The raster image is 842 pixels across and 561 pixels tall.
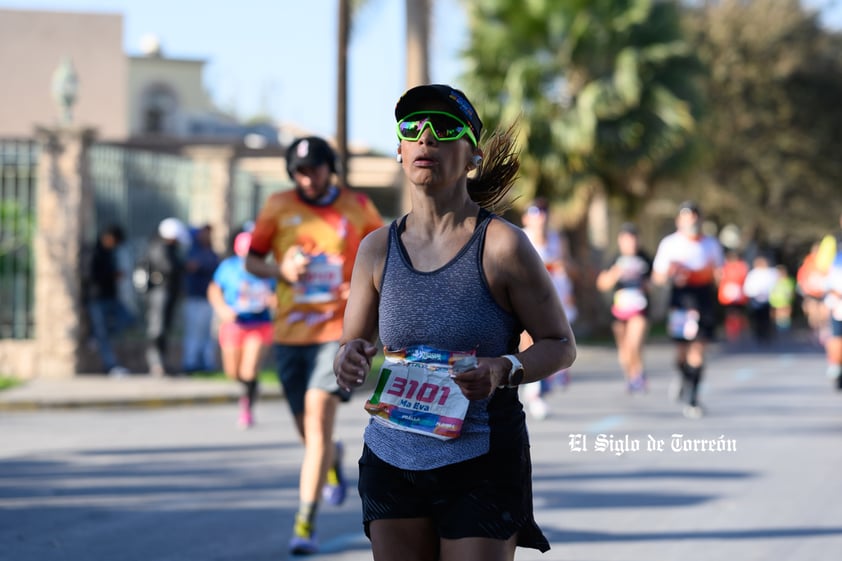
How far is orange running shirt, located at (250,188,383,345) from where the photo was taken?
6883 millimetres

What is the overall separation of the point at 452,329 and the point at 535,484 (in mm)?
5405

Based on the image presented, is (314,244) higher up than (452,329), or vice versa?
(314,244)

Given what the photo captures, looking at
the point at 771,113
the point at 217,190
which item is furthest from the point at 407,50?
the point at 771,113

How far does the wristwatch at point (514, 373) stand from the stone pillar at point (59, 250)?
14.1m

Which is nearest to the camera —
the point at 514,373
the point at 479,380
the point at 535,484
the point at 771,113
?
the point at 479,380

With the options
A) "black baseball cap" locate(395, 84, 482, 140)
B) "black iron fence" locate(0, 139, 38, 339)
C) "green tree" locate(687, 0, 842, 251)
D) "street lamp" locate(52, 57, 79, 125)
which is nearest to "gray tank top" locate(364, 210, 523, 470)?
"black baseball cap" locate(395, 84, 482, 140)

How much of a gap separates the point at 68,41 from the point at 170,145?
15994 millimetres

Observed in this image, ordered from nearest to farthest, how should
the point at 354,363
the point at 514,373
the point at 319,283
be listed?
1. the point at 514,373
2. the point at 354,363
3. the point at 319,283

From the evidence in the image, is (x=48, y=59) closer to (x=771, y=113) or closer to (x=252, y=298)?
(x=771, y=113)

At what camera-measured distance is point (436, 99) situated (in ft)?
12.3

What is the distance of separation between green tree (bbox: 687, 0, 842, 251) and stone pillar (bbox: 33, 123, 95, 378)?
26303 millimetres

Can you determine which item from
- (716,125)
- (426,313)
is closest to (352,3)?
(426,313)

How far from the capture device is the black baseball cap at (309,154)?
6.71 meters

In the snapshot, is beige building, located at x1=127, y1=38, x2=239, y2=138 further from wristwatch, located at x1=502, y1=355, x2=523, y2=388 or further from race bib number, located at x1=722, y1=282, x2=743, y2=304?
wristwatch, located at x1=502, y1=355, x2=523, y2=388
